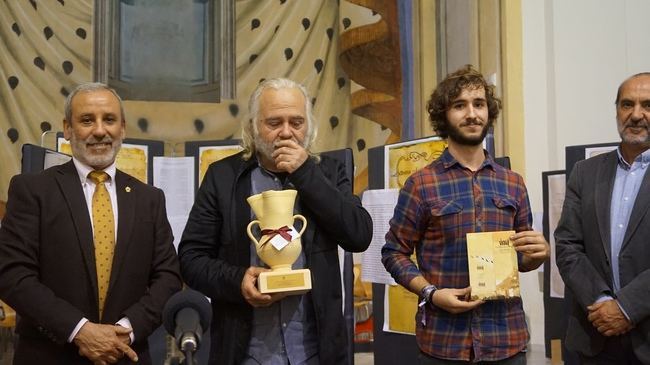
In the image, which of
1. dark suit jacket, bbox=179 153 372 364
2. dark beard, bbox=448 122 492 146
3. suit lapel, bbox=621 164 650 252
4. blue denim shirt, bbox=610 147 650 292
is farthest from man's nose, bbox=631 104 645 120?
dark suit jacket, bbox=179 153 372 364

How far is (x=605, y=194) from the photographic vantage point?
2.47 meters

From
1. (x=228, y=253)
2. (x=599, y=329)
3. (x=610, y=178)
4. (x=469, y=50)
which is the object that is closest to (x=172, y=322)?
(x=228, y=253)

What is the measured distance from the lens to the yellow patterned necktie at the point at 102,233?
2.04 m

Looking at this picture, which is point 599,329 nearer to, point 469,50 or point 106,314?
point 106,314

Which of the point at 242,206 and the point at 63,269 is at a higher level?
the point at 242,206

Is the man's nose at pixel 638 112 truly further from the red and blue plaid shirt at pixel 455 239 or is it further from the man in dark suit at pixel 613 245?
the red and blue plaid shirt at pixel 455 239

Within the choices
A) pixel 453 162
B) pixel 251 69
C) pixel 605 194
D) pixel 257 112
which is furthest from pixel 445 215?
pixel 251 69

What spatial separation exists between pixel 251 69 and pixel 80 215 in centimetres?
458

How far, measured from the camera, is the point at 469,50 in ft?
17.9

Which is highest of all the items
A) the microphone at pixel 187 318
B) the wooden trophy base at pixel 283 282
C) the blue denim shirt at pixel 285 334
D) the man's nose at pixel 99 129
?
the man's nose at pixel 99 129

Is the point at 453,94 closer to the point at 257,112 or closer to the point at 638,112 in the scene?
the point at 257,112

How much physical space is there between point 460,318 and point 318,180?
61 centimetres

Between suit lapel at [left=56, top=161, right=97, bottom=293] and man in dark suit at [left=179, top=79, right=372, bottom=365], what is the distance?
28 centimetres

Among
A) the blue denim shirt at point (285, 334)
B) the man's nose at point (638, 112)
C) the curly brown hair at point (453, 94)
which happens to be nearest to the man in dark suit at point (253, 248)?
the blue denim shirt at point (285, 334)
